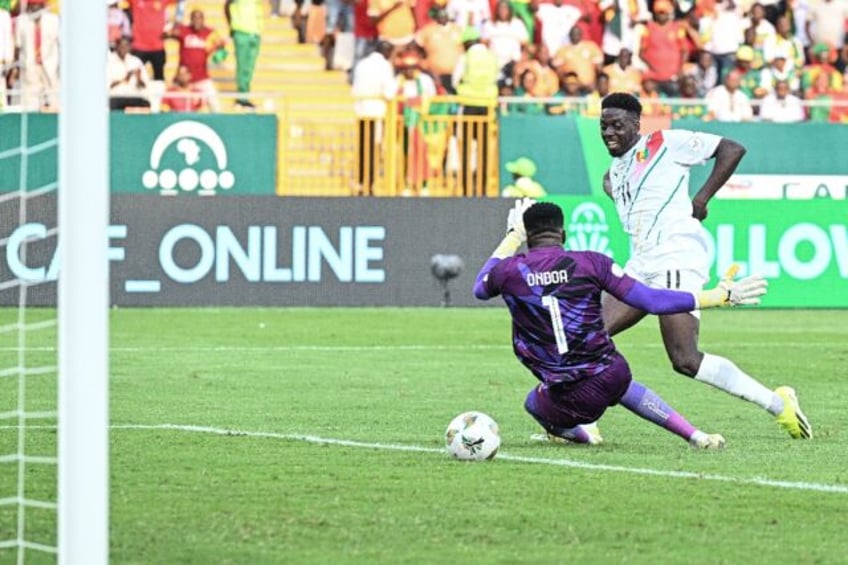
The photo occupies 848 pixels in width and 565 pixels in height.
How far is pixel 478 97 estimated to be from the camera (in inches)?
945

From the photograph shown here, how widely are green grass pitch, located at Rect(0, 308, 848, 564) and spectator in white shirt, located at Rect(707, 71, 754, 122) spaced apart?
848cm

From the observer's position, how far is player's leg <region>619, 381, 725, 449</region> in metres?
10.0

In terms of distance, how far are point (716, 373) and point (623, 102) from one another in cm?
156

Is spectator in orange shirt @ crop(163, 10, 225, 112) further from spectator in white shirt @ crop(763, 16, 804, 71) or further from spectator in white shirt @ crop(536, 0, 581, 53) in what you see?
spectator in white shirt @ crop(763, 16, 804, 71)

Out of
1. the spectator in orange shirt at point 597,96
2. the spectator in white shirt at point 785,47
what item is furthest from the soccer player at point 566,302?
the spectator in white shirt at point 785,47

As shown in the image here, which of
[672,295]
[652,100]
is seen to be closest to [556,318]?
[672,295]

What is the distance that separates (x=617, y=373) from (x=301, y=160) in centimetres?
1405

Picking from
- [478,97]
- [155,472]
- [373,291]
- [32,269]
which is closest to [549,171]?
[478,97]

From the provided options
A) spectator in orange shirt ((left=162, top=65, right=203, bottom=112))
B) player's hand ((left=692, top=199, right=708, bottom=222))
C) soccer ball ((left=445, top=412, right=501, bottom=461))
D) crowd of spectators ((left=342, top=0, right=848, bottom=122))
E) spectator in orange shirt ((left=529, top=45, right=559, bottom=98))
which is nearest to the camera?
soccer ball ((left=445, top=412, right=501, bottom=461))

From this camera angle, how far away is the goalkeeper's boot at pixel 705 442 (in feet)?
33.0

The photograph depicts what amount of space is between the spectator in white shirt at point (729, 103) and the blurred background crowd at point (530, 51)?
0.02 metres

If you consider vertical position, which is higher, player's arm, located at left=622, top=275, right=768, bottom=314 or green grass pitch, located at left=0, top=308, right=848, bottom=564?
player's arm, located at left=622, top=275, right=768, bottom=314

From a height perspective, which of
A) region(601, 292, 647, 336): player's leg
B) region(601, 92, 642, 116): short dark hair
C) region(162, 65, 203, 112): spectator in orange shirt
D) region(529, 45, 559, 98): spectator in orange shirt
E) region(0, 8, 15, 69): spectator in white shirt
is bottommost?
region(601, 292, 647, 336): player's leg

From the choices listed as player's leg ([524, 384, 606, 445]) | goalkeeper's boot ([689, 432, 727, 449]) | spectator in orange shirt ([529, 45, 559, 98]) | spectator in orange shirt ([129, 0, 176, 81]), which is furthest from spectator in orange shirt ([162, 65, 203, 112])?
goalkeeper's boot ([689, 432, 727, 449])
